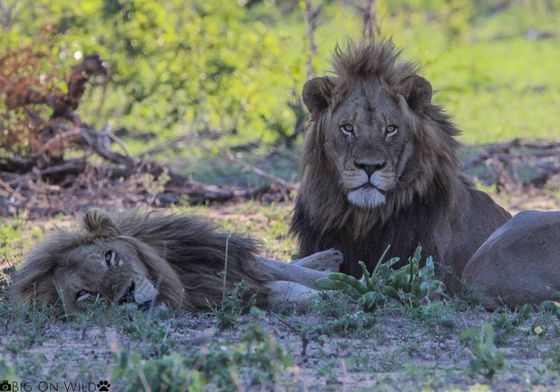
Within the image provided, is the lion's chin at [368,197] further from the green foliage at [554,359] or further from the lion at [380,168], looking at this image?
the green foliage at [554,359]

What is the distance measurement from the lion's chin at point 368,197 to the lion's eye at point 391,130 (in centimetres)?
27

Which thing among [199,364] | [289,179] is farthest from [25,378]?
[289,179]

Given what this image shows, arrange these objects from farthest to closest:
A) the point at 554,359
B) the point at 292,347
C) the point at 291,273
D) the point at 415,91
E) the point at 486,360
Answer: the point at 415,91 < the point at 291,273 < the point at 292,347 < the point at 554,359 < the point at 486,360

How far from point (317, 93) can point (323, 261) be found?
2.55ft

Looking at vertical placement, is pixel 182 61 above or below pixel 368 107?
below

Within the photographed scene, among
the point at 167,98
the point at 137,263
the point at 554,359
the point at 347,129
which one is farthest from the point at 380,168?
the point at 167,98

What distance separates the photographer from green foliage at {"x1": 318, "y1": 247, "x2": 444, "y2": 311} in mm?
4746

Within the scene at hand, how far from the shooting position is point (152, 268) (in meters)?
4.82

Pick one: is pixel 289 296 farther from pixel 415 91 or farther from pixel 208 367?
pixel 208 367

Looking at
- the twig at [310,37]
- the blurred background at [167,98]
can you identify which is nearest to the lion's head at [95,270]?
the blurred background at [167,98]

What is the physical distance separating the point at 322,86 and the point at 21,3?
6401 mm

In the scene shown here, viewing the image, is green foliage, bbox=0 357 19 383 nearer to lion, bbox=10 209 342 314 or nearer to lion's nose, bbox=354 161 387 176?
lion, bbox=10 209 342 314

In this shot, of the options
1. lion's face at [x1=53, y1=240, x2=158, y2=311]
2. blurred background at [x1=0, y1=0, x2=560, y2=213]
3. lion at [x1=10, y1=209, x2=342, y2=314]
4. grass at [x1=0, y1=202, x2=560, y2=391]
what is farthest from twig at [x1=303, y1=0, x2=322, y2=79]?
lion's face at [x1=53, y1=240, x2=158, y2=311]

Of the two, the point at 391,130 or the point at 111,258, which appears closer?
the point at 111,258
